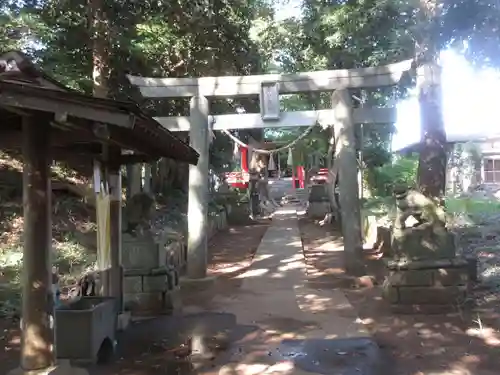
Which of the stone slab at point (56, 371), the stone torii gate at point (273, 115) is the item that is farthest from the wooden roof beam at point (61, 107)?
the stone torii gate at point (273, 115)

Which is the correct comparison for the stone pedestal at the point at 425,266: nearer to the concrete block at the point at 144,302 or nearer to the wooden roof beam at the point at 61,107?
the concrete block at the point at 144,302

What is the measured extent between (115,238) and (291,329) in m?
2.58

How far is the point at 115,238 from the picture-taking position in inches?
290

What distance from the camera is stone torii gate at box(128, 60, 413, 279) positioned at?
10.9 meters

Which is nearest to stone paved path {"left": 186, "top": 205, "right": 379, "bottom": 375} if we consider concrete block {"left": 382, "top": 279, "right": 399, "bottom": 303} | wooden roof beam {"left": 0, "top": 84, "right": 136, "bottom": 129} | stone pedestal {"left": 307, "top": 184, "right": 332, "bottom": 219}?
concrete block {"left": 382, "top": 279, "right": 399, "bottom": 303}

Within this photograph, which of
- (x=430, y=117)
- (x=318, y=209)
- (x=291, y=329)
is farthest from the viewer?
(x=318, y=209)

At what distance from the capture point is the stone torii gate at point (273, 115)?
10.9m

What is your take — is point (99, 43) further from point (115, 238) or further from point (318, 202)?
point (318, 202)

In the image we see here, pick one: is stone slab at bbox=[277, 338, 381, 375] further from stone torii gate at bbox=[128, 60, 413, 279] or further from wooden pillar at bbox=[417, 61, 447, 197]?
stone torii gate at bbox=[128, 60, 413, 279]

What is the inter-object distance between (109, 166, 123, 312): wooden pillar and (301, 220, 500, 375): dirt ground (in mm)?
3278

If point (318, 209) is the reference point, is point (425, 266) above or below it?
below

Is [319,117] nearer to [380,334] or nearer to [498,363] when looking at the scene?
[380,334]

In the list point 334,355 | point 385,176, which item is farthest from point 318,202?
point 334,355

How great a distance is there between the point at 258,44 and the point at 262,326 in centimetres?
1345
